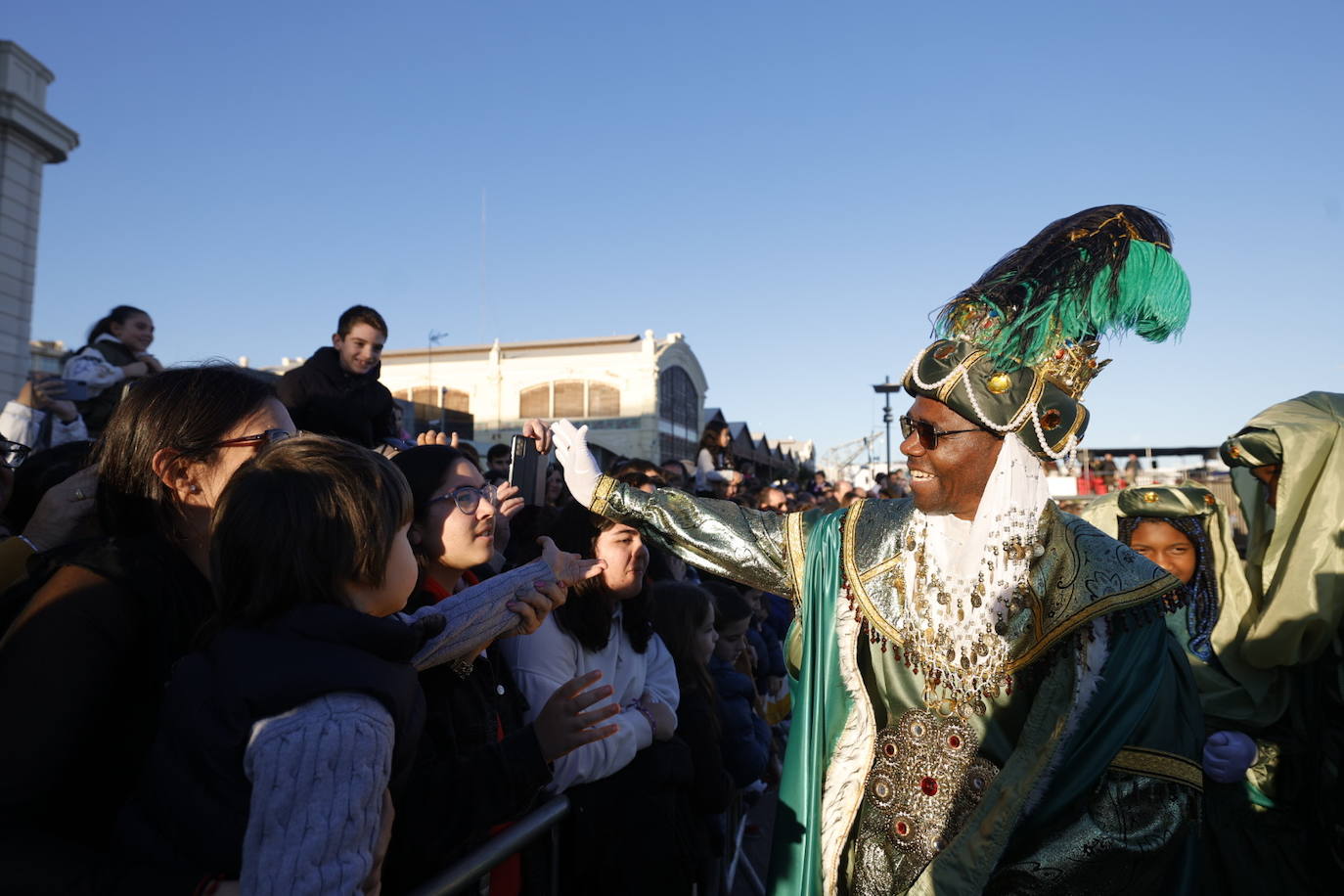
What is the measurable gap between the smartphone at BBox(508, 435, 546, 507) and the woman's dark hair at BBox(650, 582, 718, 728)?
2.60 ft

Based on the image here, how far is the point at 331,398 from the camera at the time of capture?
452cm

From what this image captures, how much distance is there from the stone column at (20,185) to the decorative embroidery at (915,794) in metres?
12.6

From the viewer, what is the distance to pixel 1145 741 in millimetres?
2193

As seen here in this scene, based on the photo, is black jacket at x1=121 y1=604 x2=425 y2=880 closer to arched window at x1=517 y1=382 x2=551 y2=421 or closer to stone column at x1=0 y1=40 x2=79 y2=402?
stone column at x1=0 y1=40 x2=79 y2=402

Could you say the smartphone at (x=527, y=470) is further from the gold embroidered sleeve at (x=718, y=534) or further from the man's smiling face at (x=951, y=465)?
the man's smiling face at (x=951, y=465)

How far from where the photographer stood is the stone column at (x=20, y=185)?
11.1 m

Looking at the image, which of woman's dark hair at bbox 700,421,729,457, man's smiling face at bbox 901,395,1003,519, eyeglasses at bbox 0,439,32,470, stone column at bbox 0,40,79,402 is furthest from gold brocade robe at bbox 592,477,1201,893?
stone column at bbox 0,40,79,402

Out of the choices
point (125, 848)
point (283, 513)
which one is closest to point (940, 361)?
point (283, 513)

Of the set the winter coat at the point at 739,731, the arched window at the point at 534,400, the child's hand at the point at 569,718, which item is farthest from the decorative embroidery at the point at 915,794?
the arched window at the point at 534,400

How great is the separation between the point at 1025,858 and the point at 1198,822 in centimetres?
48

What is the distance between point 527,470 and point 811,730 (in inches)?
51.8

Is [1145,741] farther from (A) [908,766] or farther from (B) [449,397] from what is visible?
(B) [449,397]

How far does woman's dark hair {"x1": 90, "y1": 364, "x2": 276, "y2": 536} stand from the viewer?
5.59ft

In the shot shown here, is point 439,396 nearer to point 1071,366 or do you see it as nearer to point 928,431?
point 928,431
